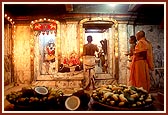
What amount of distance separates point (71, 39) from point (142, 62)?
2.14 m

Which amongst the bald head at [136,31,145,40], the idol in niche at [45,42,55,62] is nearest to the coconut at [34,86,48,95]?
the bald head at [136,31,145,40]

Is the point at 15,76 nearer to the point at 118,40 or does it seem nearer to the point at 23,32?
the point at 23,32

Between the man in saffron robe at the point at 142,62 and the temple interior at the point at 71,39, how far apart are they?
1.64 meters

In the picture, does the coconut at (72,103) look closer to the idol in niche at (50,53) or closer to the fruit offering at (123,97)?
the fruit offering at (123,97)

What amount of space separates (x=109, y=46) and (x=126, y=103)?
357 centimetres

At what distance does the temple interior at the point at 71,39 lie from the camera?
5523mm

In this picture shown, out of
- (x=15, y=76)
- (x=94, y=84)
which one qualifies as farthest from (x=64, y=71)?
(x=15, y=76)

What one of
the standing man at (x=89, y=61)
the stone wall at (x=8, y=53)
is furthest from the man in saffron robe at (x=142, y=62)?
the stone wall at (x=8, y=53)

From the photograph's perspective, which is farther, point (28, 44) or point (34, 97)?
point (28, 44)

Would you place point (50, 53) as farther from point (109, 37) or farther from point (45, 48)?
point (109, 37)

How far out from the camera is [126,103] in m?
2.29

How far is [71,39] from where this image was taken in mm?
5625

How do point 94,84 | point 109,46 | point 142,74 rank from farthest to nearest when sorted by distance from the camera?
point 109,46 < point 94,84 < point 142,74

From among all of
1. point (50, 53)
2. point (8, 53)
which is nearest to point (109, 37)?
point (50, 53)
